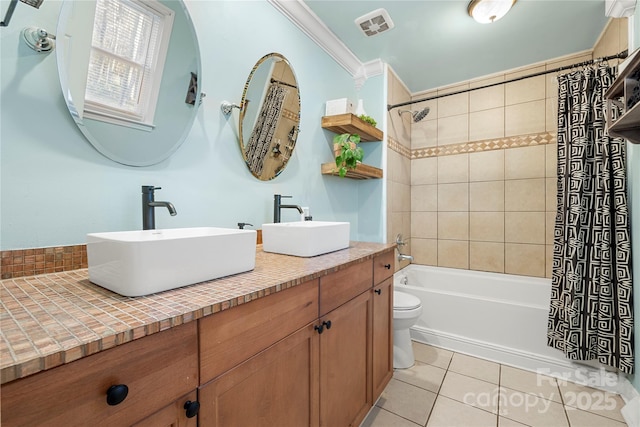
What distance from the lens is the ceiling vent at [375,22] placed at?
72.6 inches

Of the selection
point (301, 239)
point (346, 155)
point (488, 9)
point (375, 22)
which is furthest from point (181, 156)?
point (488, 9)

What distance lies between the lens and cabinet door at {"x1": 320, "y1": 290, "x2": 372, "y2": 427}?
1.06m

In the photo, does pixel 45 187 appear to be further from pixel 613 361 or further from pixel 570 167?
pixel 613 361

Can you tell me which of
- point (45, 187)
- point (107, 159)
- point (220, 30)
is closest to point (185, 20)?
point (220, 30)

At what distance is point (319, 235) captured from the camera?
1260 mm

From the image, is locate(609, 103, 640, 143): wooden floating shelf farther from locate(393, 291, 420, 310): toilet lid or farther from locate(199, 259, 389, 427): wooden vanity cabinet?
locate(393, 291, 420, 310): toilet lid

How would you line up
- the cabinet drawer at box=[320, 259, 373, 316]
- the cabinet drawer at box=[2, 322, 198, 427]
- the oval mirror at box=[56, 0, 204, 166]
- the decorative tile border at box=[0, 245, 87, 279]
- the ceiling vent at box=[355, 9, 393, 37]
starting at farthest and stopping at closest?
the ceiling vent at box=[355, 9, 393, 37]
the cabinet drawer at box=[320, 259, 373, 316]
the oval mirror at box=[56, 0, 204, 166]
the decorative tile border at box=[0, 245, 87, 279]
the cabinet drawer at box=[2, 322, 198, 427]

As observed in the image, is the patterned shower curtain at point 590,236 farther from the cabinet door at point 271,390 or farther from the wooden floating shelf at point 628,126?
the cabinet door at point 271,390

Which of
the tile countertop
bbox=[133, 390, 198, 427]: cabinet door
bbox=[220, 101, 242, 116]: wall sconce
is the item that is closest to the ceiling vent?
bbox=[220, 101, 242, 116]: wall sconce

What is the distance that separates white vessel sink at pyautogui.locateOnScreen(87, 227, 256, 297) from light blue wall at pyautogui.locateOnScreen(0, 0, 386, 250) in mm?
208

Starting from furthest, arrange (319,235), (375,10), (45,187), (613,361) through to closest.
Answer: (375,10) < (613,361) < (319,235) < (45,187)

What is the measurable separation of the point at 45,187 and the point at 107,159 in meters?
0.19

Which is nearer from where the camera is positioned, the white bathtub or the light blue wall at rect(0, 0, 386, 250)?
the light blue wall at rect(0, 0, 386, 250)

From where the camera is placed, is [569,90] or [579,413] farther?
[569,90]
